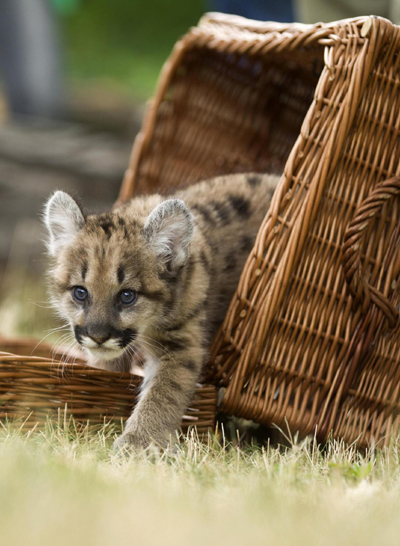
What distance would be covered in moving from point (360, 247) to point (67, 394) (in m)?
1.64

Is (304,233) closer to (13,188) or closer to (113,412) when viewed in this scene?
(113,412)

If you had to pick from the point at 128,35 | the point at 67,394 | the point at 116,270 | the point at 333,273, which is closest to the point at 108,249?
the point at 116,270

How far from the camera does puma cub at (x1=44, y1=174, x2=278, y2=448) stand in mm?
3305

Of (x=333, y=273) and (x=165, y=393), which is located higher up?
(x=333, y=273)

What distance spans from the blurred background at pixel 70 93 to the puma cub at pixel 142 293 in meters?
2.79

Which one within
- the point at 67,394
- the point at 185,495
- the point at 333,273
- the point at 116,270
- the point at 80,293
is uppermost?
the point at 333,273

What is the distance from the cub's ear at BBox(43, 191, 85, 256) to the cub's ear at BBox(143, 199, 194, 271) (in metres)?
0.39

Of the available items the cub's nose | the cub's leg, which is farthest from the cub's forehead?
the cub's leg

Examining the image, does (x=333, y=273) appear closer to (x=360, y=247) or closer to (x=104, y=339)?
(x=360, y=247)

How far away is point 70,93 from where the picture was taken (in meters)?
12.2

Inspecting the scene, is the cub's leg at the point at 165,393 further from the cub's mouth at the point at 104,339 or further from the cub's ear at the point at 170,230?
the cub's ear at the point at 170,230

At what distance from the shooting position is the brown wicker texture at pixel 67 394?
10.7 feet

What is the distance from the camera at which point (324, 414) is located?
3516 millimetres

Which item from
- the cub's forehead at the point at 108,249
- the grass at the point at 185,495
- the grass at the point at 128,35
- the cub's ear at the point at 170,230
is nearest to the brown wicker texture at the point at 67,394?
the grass at the point at 185,495
